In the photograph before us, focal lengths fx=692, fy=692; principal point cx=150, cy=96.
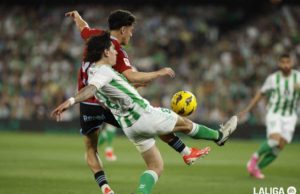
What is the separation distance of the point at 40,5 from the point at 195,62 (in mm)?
7397

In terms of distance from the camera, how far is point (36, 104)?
84.0ft

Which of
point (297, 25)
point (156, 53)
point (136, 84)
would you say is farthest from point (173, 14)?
point (136, 84)

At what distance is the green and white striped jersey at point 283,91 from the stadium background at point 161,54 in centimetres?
692

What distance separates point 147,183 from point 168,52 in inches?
725

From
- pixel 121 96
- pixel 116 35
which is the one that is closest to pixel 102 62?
pixel 121 96

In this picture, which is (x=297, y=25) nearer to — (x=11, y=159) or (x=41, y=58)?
(x=41, y=58)

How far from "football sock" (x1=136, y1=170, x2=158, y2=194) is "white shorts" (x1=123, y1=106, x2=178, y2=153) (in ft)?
1.00

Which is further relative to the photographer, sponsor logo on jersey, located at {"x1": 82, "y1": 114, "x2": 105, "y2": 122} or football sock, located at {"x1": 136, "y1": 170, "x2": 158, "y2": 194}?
sponsor logo on jersey, located at {"x1": 82, "y1": 114, "x2": 105, "y2": 122}

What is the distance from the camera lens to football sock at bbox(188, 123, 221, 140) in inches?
324

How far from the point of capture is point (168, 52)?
2603cm

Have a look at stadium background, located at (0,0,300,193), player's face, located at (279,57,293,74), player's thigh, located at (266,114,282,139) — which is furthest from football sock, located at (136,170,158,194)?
stadium background, located at (0,0,300,193)

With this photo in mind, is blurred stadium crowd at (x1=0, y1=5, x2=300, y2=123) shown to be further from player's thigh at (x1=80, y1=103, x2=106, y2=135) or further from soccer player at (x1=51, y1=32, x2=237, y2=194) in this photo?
soccer player at (x1=51, y1=32, x2=237, y2=194)

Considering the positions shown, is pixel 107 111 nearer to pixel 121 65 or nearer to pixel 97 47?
pixel 121 65

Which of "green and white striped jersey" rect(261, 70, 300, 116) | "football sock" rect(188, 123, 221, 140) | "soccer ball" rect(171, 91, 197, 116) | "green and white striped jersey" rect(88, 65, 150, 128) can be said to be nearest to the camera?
"green and white striped jersey" rect(88, 65, 150, 128)
